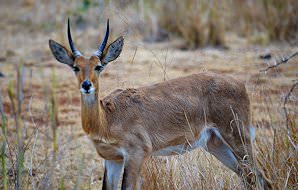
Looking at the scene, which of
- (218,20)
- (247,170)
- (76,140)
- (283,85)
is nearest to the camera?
(247,170)

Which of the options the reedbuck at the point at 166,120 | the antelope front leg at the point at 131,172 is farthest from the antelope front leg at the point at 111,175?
the antelope front leg at the point at 131,172

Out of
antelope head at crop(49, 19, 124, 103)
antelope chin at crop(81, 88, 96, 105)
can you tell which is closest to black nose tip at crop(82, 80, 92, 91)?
antelope head at crop(49, 19, 124, 103)

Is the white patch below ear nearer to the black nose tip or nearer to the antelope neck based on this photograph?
the antelope neck

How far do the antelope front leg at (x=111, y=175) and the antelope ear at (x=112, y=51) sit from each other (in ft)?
3.10

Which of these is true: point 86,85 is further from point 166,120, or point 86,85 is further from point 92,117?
point 166,120

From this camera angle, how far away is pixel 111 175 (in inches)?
206

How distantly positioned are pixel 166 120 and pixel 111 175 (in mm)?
740

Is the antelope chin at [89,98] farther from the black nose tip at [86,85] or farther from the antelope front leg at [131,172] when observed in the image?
the antelope front leg at [131,172]

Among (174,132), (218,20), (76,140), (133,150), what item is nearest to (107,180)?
(133,150)

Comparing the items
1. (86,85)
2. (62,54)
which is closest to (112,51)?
(62,54)

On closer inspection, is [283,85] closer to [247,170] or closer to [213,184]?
[247,170]

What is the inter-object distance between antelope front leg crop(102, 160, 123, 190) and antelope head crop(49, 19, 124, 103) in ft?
2.28

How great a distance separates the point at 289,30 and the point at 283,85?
135 inches

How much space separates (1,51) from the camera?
12.1 m
